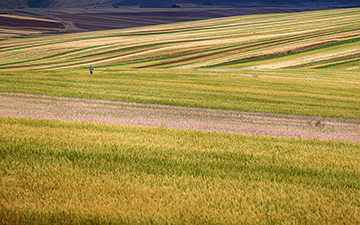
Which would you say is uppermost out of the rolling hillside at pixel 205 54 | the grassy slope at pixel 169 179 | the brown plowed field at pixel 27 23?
the brown plowed field at pixel 27 23

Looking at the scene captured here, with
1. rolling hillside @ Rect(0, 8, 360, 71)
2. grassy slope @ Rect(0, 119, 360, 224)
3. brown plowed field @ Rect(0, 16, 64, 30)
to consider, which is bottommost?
rolling hillside @ Rect(0, 8, 360, 71)

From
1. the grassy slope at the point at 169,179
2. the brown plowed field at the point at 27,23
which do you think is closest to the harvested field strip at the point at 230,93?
the grassy slope at the point at 169,179

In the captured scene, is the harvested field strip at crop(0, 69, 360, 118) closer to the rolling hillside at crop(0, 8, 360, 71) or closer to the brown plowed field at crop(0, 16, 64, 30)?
the rolling hillside at crop(0, 8, 360, 71)

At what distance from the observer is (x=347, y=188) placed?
542cm

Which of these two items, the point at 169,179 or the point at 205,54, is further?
the point at 205,54

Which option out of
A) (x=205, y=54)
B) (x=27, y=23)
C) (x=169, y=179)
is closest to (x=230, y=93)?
(x=169, y=179)

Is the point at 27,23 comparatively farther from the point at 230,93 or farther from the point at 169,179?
the point at 169,179

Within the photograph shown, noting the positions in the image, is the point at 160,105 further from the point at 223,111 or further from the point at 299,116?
the point at 299,116

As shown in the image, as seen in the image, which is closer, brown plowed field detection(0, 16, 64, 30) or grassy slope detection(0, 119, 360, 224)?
grassy slope detection(0, 119, 360, 224)

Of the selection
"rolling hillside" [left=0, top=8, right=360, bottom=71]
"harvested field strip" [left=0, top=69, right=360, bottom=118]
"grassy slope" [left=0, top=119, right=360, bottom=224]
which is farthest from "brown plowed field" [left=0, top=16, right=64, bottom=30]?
"grassy slope" [left=0, top=119, right=360, bottom=224]

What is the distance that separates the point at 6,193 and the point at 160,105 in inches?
553

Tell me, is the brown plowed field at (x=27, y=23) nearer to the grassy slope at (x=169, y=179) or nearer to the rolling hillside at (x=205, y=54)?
the rolling hillside at (x=205, y=54)

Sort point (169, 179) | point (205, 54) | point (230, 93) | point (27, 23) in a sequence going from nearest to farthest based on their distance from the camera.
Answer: point (169, 179), point (230, 93), point (205, 54), point (27, 23)

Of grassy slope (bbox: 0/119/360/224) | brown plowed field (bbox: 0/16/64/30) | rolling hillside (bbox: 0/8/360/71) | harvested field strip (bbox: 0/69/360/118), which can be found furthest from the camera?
brown plowed field (bbox: 0/16/64/30)
